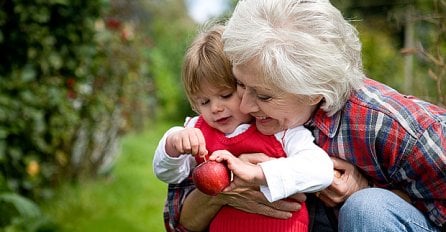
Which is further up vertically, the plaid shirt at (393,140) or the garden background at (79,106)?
the garden background at (79,106)

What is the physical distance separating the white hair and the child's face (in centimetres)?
15

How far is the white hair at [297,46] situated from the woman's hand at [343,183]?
7.6 inches

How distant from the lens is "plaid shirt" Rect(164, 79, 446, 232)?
8.19 ft

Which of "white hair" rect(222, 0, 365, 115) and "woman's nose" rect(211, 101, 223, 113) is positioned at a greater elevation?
"woman's nose" rect(211, 101, 223, 113)

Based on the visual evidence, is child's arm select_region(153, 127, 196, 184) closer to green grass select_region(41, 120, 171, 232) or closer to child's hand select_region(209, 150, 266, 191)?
child's hand select_region(209, 150, 266, 191)

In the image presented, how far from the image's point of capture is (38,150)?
18.1 ft

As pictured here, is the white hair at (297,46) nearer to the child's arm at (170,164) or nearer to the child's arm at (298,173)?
the child's arm at (298,173)

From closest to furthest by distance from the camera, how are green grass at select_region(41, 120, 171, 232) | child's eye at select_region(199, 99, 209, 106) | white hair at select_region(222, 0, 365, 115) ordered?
white hair at select_region(222, 0, 365, 115) < child's eye at select_region(199, 99, 209, 106) < green grass at select_region(41, 120, 171, 232)

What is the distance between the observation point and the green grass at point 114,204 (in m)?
6.16

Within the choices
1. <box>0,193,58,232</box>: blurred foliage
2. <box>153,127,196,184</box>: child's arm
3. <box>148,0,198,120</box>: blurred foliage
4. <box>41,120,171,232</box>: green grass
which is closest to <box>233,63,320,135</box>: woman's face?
<box>153,127,196,184</box>: child's arm

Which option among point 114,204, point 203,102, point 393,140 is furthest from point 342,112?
point 114,204

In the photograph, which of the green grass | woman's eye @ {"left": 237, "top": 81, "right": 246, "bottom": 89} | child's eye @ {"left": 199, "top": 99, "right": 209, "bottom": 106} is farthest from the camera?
the green grass

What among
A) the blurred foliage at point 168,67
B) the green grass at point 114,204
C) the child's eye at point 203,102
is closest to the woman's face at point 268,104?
the child's eye at point 203,102

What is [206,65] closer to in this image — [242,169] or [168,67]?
[242,169]
